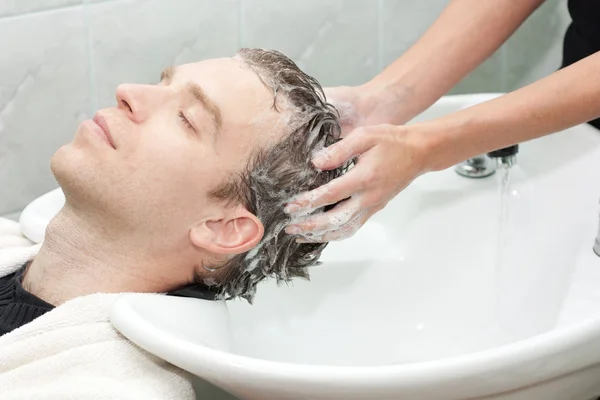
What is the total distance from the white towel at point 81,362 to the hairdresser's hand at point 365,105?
589mm

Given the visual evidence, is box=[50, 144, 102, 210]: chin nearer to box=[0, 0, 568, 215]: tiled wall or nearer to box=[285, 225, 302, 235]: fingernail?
box=[285, 225, 302, 235]: fingernail

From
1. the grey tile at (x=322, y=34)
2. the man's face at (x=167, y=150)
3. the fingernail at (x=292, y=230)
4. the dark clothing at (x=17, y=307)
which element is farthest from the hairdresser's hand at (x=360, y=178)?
the grey tile at (x=322, y=34)

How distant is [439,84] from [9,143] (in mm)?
870

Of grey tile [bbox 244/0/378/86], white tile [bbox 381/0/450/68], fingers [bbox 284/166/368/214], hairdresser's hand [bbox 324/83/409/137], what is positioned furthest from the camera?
white tile [bbox 381/0/450/68]

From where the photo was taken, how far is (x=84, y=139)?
53.7 inches

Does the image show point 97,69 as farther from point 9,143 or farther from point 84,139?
point 84,139

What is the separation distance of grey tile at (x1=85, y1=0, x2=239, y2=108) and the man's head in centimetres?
39

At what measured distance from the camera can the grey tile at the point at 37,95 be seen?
5.60 ft

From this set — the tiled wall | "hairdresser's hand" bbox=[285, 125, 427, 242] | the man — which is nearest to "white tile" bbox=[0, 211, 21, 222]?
the tiled wall

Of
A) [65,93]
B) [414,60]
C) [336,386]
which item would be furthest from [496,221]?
[65,93]

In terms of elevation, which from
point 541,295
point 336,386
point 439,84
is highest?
point 439,84

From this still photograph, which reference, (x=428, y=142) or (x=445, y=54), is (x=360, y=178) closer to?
(x=428, y=142)

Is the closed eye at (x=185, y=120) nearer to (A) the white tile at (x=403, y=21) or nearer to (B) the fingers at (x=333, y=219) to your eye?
(B) the fingers at (x=333, y=219)

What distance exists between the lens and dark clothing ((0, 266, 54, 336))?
1346mm
